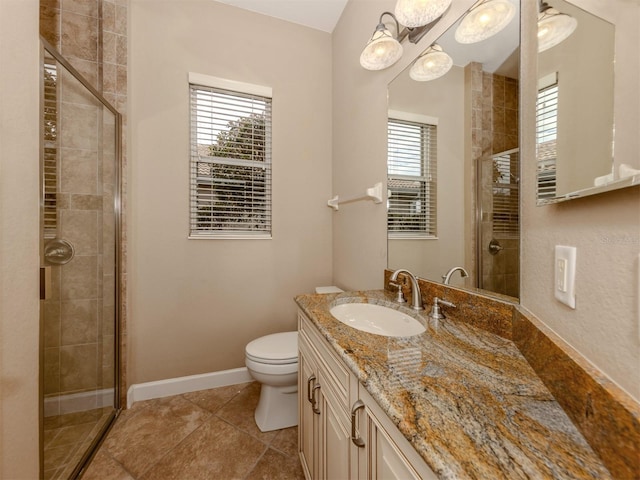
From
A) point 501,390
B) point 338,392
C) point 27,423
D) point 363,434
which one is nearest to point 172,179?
point 27,423

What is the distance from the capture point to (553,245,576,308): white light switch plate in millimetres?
567

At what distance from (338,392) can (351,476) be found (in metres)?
0.21

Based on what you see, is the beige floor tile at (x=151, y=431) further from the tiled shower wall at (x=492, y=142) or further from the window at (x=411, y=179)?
the tiled shower wall at (x=492, y=142)

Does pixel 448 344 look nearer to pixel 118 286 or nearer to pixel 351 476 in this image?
pixel 351 476

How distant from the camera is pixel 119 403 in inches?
68.8

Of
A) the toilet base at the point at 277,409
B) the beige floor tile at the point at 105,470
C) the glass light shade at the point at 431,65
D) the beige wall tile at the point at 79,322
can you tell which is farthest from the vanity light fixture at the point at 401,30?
the beige floor tile at the point at 105,470

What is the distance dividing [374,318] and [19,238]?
1.37m

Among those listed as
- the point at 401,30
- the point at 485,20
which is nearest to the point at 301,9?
the point at 401,30

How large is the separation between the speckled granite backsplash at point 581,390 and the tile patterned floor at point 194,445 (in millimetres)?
1243

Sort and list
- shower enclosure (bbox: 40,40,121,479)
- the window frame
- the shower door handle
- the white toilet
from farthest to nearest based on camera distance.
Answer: the white toilet < shower enclosure (bbox: 40,40,121,479) < the shower door handle < the window frame

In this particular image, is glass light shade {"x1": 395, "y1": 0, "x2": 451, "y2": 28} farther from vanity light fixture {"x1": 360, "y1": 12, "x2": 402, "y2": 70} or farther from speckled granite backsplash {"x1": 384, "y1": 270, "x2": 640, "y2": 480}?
speckled granite backsplash {"x1": 384, "y1": 270, "x2": 640, "y2": 480}

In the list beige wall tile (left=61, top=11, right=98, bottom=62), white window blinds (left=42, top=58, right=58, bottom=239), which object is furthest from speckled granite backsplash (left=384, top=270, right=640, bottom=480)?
beige wall tile (left=61, top=11, right=98, bottom=62)

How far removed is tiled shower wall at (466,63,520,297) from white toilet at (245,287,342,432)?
44.4 inches

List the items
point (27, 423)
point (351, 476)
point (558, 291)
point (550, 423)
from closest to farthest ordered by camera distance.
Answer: point (550, 423) → point (558, 291) → point (351, 476) → point (27, 423)
